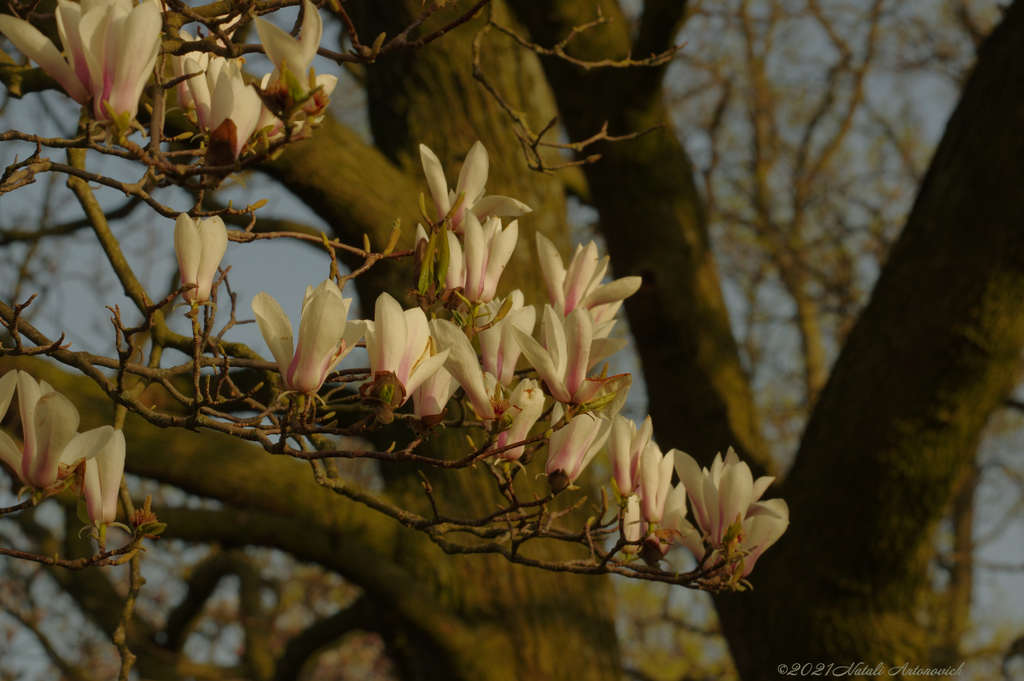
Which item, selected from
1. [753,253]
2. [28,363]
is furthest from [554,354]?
[753,253]

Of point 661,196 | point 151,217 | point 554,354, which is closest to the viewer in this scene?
point 554,354

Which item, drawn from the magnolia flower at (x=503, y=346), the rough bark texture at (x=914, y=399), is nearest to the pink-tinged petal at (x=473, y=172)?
the magnolia flower at (x=503, y=346)

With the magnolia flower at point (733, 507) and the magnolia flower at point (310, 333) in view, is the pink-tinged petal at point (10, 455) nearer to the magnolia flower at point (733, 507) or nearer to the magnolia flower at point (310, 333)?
the magnolia flower at point (310, 333)

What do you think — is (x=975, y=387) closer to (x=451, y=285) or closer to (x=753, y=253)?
(x=451, y=285)

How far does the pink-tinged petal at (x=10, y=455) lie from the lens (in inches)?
35.7

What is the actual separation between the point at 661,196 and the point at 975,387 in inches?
49.4

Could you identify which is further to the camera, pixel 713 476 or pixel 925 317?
pixel 925 317

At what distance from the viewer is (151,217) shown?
559 cm

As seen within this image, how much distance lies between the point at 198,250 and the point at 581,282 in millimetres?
552

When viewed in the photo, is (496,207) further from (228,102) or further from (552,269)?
(228,102)

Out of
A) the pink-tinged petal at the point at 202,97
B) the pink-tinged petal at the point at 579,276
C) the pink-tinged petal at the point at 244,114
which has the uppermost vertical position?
the pink-tinged petal at the point at 202,97

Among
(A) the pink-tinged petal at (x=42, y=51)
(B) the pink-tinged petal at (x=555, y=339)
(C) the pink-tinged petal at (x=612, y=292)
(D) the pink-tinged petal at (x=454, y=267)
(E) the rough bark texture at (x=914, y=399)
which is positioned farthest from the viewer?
(E) the rough bark texture at (x=914, y=399)

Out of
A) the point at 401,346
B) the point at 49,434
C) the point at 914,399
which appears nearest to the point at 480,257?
the point at 401,346

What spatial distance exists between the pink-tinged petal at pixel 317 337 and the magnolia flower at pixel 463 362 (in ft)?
0.40
